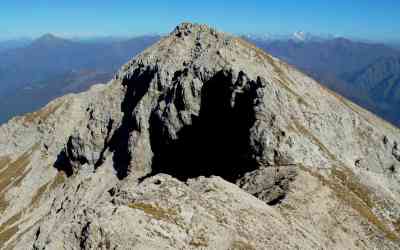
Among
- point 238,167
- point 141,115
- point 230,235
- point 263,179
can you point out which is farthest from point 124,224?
point 141,115

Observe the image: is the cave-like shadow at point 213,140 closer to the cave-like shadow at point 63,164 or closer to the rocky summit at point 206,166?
the rocky summit at point 206,166

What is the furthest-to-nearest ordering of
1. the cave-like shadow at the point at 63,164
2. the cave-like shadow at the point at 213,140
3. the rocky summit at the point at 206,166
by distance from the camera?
the cave-like shadow at the point at 63,164, the cave-like shadow at the point at 213,140, the rocky summit at the point at 206,166

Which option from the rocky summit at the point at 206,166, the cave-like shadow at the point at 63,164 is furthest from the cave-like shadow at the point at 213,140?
the cave-like shadow at the point at 63,164

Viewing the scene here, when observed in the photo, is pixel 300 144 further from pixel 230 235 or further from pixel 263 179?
pixel 230 235

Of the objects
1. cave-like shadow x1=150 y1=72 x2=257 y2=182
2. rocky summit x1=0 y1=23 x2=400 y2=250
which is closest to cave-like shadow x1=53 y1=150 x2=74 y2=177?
Answer: rocky summit x1=0 y1=23 x2=400 y2=250

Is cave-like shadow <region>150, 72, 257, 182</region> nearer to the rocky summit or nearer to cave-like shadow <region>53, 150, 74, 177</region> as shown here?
the rocky summit

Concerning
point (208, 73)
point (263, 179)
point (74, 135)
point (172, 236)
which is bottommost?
point (74, 135)
